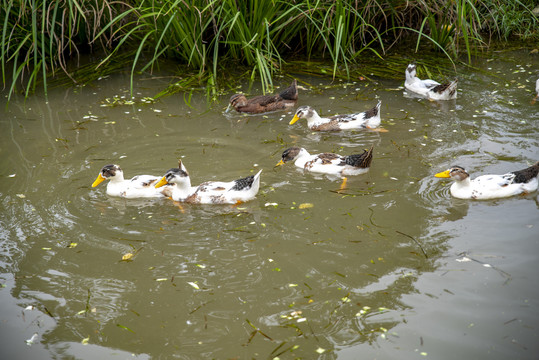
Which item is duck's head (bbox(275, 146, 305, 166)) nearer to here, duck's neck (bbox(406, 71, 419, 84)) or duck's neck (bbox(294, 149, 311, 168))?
duck's neck (bbox(294, 149, 311, 168))

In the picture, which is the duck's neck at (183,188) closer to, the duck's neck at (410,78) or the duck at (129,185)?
the duck at (129,185)

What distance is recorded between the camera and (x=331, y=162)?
673 centimetres

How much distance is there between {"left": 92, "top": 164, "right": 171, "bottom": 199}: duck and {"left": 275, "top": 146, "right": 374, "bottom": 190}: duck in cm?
149

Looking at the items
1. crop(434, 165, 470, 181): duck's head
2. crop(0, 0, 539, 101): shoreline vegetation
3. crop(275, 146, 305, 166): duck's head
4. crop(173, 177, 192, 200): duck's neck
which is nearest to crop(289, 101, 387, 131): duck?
crop(0, 0, 539, 101): shoreline vegetation

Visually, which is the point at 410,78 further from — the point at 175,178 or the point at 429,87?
the point at 175,178

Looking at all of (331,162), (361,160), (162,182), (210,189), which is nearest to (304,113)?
(331,162)

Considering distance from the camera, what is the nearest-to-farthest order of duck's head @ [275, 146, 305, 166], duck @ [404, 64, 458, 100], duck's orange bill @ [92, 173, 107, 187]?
duck's orange bill @ [92, 173, 107, 187] → duck's head @ [275, 146, 305, 166] → duck @ [404, 64, 458, 100]

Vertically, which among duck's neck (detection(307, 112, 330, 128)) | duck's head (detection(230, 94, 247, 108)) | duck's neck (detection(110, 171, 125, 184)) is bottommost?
duck's neck (detection(110, 171, 125, 184))

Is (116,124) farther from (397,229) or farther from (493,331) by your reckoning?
(493,331)

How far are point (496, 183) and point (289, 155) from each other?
2312 millimetres

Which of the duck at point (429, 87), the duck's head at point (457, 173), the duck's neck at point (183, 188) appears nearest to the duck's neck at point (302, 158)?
the duck's neck at point (183, 188)

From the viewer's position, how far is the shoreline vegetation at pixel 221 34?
8641 millimetres

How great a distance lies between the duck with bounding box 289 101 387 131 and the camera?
7719 millimetres

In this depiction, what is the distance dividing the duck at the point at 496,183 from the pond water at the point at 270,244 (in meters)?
0.11
